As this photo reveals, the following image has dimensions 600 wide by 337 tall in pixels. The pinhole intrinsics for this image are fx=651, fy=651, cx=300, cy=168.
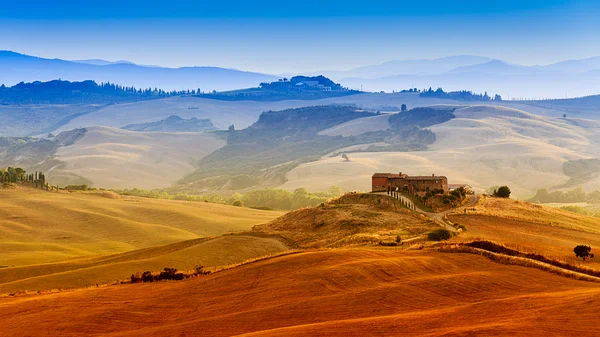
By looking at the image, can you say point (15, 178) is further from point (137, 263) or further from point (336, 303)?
point (336, 303)

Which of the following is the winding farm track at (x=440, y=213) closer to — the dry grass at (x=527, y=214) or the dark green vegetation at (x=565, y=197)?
the dry grass at (x=527, y=214)

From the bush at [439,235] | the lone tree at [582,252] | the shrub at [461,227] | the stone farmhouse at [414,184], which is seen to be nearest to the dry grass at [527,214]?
the stone farmhouse at [414,184]

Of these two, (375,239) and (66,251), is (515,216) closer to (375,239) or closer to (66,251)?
(375,239)

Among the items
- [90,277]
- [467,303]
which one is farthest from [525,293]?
[90,277]

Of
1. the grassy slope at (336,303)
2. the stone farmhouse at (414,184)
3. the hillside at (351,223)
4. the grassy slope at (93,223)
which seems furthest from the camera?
the grassy slope at (93,223)

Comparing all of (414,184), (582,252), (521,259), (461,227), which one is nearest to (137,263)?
(461,227)
